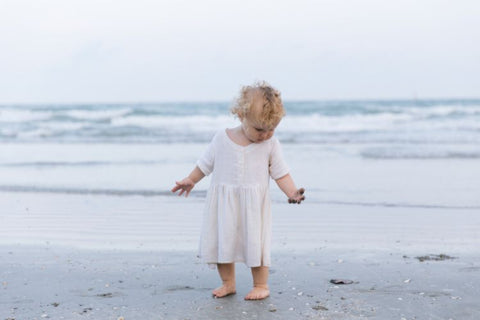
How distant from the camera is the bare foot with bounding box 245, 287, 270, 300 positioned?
3.85 meters

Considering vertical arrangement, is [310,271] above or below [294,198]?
below

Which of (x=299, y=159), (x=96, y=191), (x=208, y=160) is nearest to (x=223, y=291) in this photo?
(x=208, y=160)

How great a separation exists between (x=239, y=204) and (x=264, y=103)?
2.12ft

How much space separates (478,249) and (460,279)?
3.37 feet

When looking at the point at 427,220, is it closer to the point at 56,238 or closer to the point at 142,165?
the point at 56,238

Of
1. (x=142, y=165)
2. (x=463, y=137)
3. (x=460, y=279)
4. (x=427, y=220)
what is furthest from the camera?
(x=463, y=137)

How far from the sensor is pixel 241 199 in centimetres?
387

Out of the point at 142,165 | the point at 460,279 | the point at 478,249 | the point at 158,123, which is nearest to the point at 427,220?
the point at 478,249

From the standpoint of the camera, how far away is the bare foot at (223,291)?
12.9 feet

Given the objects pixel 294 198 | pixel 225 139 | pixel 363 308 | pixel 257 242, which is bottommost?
pixel 363 308

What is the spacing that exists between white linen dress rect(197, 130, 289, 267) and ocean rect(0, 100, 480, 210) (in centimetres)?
383

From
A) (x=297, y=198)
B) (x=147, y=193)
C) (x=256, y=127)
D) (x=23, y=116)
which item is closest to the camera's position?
(x=297, y=198)

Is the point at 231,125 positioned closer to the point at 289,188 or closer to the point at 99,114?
the point at 99,114

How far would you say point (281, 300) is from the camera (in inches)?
151
